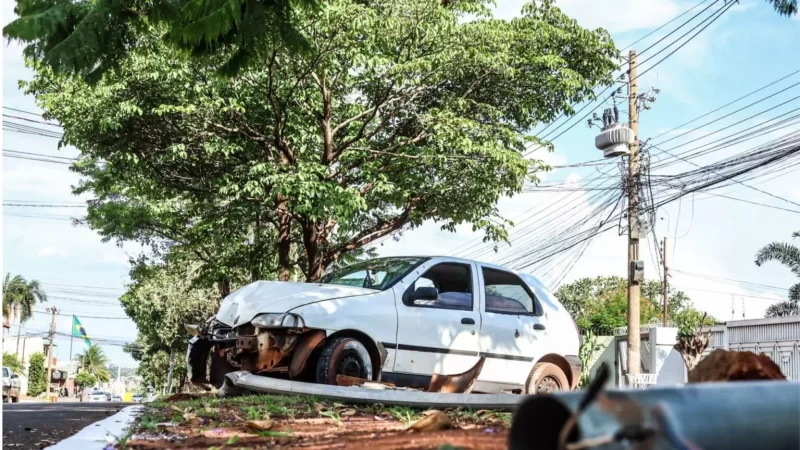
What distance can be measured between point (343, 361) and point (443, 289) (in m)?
2.09

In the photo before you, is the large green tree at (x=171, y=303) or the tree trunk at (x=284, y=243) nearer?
the tree trunk at (x=284, y=243)

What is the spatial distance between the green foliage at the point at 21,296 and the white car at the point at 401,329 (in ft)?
235

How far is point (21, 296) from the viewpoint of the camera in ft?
247

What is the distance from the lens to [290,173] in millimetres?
15445

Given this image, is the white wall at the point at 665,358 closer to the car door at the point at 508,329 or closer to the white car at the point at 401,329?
the white car at the point at 401,329

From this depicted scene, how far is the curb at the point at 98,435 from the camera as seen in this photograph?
4312mm

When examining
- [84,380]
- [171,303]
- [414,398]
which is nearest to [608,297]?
[171,303]

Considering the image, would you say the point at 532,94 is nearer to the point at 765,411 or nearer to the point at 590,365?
the point at 590,365

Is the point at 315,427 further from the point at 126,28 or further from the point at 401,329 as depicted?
the point at 401,329

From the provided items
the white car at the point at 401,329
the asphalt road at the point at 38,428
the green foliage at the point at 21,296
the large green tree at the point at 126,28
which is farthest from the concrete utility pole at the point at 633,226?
the green foliage at the point at 21,296

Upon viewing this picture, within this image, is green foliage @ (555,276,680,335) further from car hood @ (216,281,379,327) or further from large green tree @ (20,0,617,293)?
car hood @ (216,281,379,327)

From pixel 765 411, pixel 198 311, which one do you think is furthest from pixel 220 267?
pixel 765 411

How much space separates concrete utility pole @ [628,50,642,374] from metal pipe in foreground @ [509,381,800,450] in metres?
21.8

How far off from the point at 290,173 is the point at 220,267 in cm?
543
